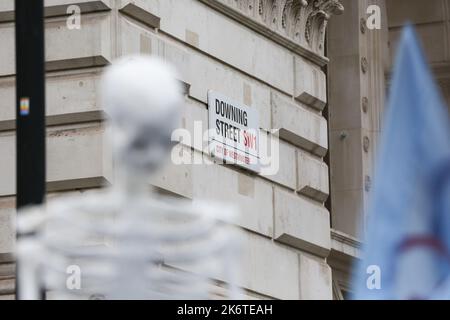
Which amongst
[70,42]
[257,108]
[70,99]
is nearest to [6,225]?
[70,99]

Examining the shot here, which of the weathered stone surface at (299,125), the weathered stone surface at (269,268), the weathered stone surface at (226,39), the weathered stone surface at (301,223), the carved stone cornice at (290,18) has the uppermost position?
the carved stone cornice at (290,18)

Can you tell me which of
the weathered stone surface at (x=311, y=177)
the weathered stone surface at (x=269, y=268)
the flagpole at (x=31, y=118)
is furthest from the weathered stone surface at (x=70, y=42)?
the flagpole at (x=31, y=118)

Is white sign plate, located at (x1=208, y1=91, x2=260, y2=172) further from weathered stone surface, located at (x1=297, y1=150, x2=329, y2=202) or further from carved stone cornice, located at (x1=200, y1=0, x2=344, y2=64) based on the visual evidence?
weathered stone surface, located at (x1=297, y1=150, x2=329, y2=202)

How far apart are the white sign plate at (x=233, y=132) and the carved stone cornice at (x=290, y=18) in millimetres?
1050

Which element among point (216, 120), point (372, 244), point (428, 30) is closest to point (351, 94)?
point (428, 30)

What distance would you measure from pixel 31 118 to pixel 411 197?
173 inches

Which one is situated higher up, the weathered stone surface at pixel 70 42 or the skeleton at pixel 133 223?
the weathered stone surface at pixel 70 42

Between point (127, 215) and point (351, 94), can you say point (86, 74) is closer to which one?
point (351, 94)

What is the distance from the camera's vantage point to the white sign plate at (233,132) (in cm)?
1845

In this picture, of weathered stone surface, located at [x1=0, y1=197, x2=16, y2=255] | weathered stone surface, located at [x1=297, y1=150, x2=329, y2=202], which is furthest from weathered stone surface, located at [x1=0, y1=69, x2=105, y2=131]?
weathered stone surface, located at [x1=297, y1=150, x2=329, y2=202]

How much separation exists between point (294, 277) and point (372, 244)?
14.5m

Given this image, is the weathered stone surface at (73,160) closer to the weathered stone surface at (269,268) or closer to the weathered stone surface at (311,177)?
the weathered stone surface at (269,268)

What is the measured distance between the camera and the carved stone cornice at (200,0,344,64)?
64.7ft

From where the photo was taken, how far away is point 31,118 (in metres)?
9.70
